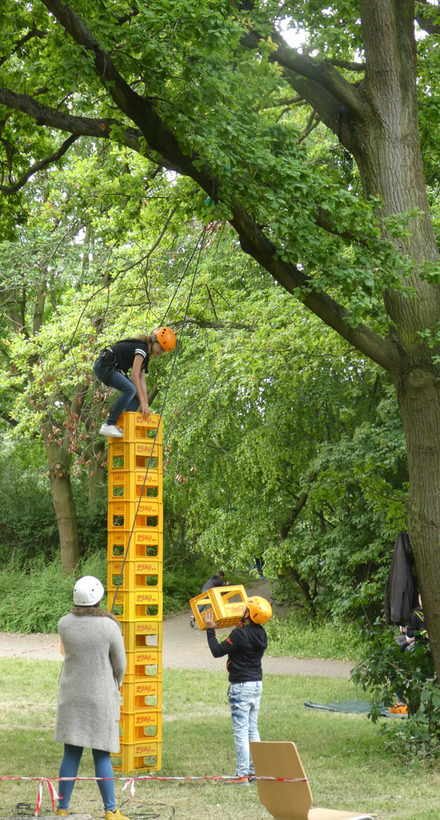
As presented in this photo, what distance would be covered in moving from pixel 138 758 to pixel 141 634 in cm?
108

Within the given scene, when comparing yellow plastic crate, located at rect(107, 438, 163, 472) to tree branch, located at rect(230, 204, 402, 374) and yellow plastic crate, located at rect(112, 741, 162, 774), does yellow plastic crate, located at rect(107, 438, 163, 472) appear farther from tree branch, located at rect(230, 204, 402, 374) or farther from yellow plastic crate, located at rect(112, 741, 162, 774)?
yellow plastic crate, located at rect(112, 741, 162, 774)

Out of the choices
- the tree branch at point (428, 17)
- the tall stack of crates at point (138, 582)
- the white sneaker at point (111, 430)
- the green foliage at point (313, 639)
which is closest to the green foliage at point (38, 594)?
the green foliage at point (313, 639)

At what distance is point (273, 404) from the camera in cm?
1767

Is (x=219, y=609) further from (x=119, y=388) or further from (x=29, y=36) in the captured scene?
(x=29, y=36)

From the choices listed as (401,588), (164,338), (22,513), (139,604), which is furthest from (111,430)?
(22,513)

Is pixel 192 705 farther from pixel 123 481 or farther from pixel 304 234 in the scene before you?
pixel 304 234

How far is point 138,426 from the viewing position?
29.0 ft

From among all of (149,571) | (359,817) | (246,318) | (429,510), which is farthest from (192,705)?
(359,817)

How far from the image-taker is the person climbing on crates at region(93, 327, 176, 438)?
29.5ft

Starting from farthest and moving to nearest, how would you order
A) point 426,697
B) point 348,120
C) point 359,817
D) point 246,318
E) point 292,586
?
point 292,586 < point 246,318 < point 348,120 < point 426,697 < point 359,817

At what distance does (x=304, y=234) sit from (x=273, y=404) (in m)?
9.79

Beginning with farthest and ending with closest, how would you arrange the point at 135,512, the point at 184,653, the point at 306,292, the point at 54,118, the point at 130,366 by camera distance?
the point at 184,653
the point at 130,366
the point at 135,512
the point at 54,118
the point at 306,292

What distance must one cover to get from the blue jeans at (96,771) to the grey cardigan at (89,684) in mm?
97

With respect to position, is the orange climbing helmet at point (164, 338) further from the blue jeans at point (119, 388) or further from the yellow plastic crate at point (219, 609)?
the yellow plastic crate at point (219, 609)
